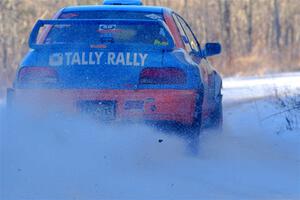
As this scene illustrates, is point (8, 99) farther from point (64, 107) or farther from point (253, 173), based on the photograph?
point (253, 173)

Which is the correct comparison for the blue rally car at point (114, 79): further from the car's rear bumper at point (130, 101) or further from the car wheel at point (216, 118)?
the car wheel at point (216, 118)

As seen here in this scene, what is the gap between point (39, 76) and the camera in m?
7.94

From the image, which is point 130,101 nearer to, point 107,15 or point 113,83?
point 113,83

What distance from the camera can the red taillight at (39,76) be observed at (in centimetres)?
792

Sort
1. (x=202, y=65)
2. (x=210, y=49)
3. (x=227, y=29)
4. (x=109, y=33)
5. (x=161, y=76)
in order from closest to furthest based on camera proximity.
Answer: (x=161, y=76)
(x=109, y=33)
(x=202, y=65)
(x=210, y=49)
(x=227, y=29)

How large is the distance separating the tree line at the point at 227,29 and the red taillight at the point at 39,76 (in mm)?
12769

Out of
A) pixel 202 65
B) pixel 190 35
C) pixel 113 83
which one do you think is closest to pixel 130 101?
pixel 113 83

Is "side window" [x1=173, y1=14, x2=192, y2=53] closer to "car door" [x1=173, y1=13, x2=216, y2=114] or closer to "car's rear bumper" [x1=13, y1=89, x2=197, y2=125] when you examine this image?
"car door" [x1=173, y1=13, x2=216, y2=114]

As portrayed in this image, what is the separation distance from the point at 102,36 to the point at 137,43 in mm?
363

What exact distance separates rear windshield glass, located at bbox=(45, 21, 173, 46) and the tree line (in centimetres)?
1223

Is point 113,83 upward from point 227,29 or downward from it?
upward

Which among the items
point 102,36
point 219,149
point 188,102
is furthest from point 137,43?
point 219,149

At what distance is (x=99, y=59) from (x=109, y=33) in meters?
0.64

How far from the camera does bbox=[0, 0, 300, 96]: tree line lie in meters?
39.2
